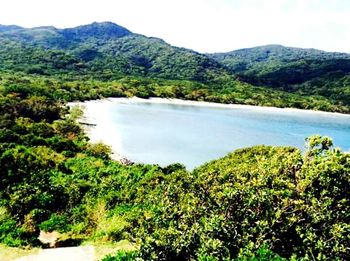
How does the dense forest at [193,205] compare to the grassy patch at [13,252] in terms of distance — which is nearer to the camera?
the dense forest at [193,205]

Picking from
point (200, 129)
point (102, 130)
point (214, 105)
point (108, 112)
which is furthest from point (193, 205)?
point (214, 105)

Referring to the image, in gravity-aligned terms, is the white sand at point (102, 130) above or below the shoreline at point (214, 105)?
below

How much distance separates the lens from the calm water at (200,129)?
58719 mm

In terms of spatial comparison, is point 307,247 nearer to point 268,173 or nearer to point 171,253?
point 268,173

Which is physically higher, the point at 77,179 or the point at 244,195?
the point at 244,195

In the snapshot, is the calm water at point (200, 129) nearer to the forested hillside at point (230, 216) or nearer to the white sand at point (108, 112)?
the white sand at point (108, 112)

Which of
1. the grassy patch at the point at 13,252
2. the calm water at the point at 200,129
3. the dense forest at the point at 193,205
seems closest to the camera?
the dense forest at the point at 193,205

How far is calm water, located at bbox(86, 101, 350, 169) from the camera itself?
5872cm

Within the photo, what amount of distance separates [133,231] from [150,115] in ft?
274

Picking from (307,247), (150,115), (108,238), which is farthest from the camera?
(150,115)

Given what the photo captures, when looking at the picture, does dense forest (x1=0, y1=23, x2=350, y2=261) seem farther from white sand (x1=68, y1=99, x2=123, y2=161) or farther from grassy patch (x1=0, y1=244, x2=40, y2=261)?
white sand (x1=68, y1=99, x2=123, y2=161)

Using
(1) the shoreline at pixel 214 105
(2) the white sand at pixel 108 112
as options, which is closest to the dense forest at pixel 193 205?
(2) the white sand at pixel 108 112

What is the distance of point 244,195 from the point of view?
1202cm

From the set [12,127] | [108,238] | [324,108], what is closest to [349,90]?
[324,108]
